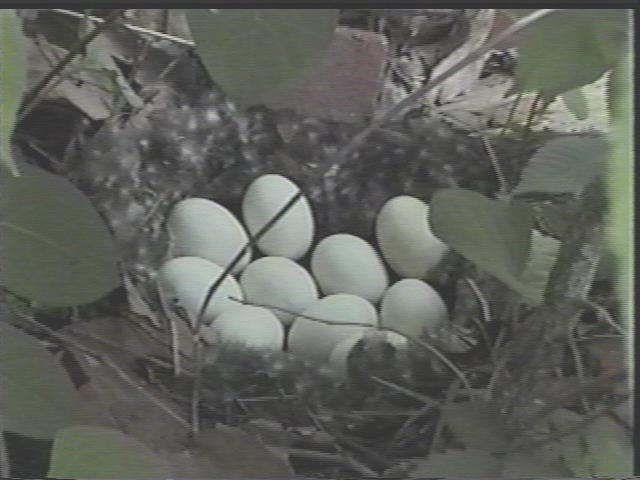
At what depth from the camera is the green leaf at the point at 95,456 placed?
0.62 metres

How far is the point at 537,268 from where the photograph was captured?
0.62 meters

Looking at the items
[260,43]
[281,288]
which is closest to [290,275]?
[281,288]

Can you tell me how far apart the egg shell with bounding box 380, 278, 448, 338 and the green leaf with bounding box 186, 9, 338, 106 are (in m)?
0.11

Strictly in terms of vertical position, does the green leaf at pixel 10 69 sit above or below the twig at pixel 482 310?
above

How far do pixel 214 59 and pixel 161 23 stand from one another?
0.10ft

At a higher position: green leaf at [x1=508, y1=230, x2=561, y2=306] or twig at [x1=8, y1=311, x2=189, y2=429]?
green leaf at [x1=508, y1=230, x2=561, y2=306]

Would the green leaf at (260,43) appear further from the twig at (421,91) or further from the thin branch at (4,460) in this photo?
the thin branch at (4,460)

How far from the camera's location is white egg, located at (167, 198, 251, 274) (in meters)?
0.62

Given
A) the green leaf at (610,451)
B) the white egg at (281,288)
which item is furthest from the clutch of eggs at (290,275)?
the green leaf at (610,451)

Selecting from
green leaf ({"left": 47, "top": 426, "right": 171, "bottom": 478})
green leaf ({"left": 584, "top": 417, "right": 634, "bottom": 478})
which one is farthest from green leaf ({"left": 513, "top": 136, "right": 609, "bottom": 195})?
green leaf ({"left": 47, "top": 426, "right": 171, "bottom": 478})

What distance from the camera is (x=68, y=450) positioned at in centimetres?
62

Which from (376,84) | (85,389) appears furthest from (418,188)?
(85,389)

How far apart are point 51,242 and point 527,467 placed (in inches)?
9.7

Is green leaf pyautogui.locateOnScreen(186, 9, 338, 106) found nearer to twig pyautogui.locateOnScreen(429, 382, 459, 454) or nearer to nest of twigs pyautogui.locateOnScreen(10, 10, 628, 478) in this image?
nest of twigs pyautogui.locateOnScreen(10, 10, 628, 478)
